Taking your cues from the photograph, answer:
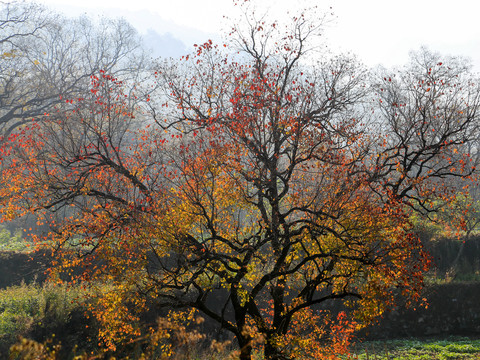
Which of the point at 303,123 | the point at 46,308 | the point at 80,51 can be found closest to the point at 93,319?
the point at 46,308

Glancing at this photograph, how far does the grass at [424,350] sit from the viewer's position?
15.5 metres

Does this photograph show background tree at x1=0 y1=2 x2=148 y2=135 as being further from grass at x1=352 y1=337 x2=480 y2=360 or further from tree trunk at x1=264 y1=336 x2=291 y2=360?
grass at x1=352 y1=337 x2=480 y2=360

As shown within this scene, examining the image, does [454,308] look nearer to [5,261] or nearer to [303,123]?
[303,123]

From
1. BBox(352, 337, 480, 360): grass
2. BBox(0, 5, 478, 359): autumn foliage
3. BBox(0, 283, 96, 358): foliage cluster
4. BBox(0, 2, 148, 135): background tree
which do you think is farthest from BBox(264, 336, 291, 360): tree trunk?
BBox(0, 2, 148, 135): background tree

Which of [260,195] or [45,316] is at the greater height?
[260,195]

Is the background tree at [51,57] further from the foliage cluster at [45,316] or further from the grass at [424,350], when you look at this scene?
the grass at [424,350]

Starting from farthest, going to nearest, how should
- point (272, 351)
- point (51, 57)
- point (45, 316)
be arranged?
point (51, 57) → point (45, 316) → point (272, 351)

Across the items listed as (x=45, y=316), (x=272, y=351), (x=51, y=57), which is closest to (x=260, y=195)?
(x=272, y=351)

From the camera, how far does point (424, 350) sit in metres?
17.2

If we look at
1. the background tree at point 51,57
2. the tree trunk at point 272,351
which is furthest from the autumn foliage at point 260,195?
the background tree at point 51,57

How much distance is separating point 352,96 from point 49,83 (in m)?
20.4

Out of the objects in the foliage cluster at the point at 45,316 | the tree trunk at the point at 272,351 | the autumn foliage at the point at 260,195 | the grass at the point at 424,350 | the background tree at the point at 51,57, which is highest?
the background tree at the point at 51,57

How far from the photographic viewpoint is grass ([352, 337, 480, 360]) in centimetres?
1550

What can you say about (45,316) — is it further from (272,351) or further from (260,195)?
(260,195)
